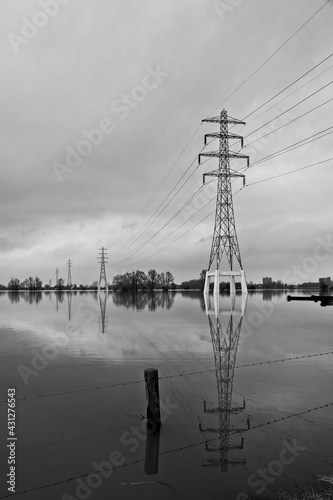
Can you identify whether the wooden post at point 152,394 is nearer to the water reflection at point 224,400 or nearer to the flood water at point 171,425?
the flood water at point 171,425

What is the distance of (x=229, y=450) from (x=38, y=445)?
4.51m

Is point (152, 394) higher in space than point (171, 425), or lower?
higher

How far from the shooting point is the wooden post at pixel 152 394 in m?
10.3

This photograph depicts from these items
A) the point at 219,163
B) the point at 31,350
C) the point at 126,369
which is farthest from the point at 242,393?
the point at 219,163

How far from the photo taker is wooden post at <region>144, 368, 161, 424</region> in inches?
404

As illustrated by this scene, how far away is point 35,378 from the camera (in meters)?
15.5

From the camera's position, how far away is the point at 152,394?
34.3 ft

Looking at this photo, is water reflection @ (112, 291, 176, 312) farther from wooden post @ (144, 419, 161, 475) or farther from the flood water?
wooden post @ (144, 419, 161, 475)

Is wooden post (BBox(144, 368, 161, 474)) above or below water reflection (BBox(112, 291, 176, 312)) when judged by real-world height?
above

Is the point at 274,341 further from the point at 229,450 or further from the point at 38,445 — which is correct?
the point at 38,445

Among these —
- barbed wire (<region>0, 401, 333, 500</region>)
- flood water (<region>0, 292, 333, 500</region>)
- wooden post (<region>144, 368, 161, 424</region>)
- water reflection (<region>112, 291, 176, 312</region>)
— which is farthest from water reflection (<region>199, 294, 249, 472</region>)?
water reflection (<region>112, 291, 176, 312</region>)

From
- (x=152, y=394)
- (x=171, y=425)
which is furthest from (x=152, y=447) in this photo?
(x=152, y=394)

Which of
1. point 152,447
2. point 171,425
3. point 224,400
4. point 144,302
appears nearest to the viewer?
point 152,447

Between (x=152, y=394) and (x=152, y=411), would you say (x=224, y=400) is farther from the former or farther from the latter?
(x=152, y=394)
